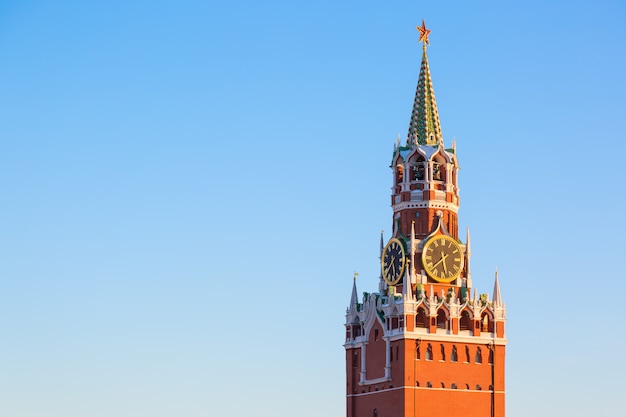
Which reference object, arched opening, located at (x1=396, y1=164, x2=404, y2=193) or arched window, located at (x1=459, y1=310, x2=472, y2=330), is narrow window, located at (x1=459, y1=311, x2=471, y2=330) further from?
arched opening, located at (x1=396, y1=164, x2=404, y2=193)

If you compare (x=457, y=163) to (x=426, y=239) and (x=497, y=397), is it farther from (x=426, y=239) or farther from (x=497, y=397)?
(x=497, y=397)

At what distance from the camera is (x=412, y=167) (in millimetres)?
189625

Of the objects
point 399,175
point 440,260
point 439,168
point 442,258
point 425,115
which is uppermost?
point 425,115

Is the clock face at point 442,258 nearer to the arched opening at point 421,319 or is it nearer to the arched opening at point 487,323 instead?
the arched opening at point 421,319

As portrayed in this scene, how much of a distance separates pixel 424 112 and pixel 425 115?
0.40m

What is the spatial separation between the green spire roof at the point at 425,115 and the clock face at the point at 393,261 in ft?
34.0

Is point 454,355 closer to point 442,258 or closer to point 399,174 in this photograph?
point 442,258

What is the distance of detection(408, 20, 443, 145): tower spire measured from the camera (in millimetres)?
190625

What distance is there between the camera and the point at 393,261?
18775 centimetres

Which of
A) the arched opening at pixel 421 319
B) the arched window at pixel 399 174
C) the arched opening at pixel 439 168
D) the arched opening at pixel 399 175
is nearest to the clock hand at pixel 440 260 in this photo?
→ the arched opening at pixel 421 319

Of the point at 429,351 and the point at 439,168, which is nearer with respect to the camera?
the point at 429,351

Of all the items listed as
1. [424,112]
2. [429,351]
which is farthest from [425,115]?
[429,351]

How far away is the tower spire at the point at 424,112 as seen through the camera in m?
191

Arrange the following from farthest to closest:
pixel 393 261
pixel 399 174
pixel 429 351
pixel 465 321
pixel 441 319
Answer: pixel 399 174
pixel 393 261
pixel 465 321
pixel 441 319
pixel 429 351
